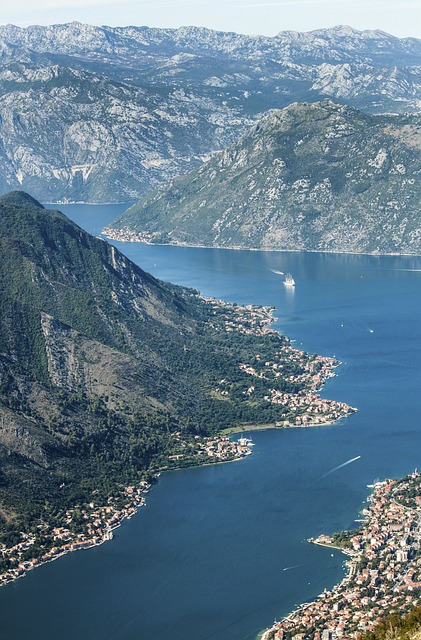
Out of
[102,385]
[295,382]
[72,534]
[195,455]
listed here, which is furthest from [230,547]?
[295,382]

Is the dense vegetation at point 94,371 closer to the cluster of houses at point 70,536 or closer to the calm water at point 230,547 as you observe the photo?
the cluster of houses at point 70,536

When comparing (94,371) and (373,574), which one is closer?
(373,574)

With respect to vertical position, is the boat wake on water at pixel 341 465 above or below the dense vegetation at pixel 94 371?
below

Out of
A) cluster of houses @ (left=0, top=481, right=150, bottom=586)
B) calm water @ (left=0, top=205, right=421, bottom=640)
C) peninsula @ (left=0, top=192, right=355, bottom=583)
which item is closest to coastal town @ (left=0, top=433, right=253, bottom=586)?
cluster of houses @ (left=0, top=481, right=150, bottom=586)

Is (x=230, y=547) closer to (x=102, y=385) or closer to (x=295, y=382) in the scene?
(x=102, y=385)

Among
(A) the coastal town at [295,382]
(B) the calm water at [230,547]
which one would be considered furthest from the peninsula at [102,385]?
(B) the calm water at [230,547]

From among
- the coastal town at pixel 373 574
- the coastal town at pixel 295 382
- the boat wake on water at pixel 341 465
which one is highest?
the coastal town at pixel 295 382

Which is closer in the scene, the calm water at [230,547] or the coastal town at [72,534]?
the calm water at [230,547]

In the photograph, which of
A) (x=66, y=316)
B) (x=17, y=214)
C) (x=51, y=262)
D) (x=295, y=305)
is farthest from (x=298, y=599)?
(x=295, y=305)
